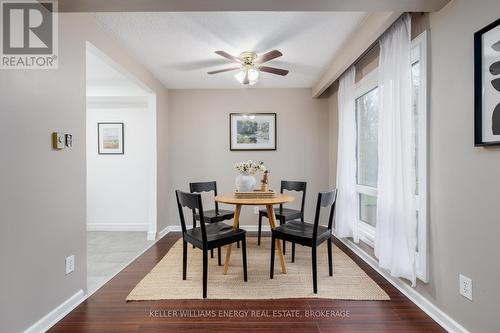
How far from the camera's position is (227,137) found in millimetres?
4125

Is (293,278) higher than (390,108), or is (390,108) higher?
(390,108)

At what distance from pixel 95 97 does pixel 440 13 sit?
4668mm

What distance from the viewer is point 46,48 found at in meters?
1.72

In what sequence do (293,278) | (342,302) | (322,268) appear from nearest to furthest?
(342,302) → (293,278) → (322,268)

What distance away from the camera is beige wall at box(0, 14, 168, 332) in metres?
1.42

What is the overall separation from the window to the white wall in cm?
340

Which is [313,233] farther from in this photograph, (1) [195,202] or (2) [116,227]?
(2) [116,227]

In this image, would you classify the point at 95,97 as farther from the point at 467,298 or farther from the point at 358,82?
the point at 467,298

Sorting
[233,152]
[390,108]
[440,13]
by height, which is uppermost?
[440,13]

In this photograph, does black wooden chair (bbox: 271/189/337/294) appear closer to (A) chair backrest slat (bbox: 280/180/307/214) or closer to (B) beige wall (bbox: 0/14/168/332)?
(A) chair backrest slat (bbox: 280/180/307/214)

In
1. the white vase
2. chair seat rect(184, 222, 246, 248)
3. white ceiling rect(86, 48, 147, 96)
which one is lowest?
chair seat rect(184, 222, 246, 248)

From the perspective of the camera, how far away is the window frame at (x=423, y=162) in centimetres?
181

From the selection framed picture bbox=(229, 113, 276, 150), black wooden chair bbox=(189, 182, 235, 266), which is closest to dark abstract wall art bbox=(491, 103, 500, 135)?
black wooden chair bbox=(189, 182, 235, 266)

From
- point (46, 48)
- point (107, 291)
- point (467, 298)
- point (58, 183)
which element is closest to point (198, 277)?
point (107, 291)
